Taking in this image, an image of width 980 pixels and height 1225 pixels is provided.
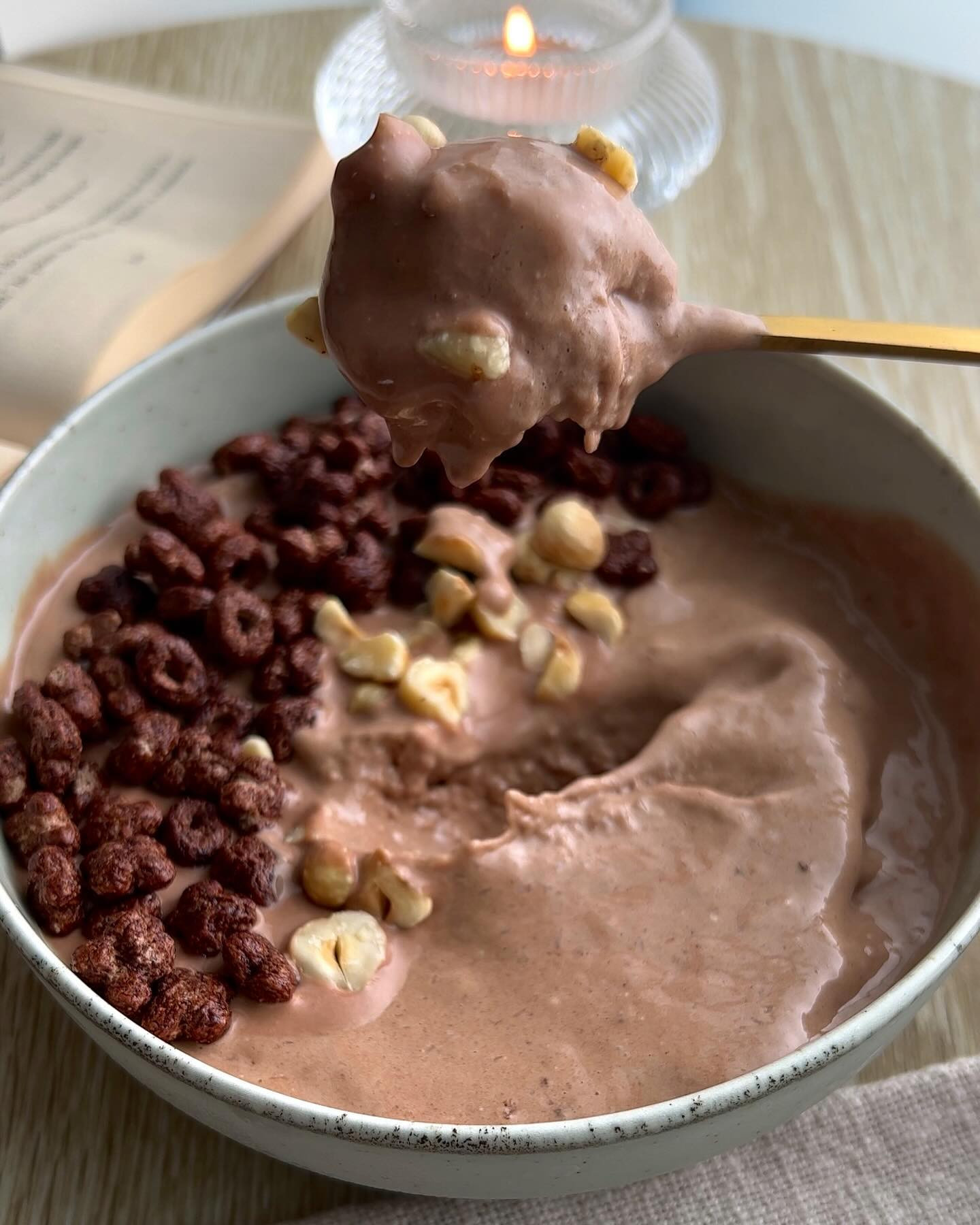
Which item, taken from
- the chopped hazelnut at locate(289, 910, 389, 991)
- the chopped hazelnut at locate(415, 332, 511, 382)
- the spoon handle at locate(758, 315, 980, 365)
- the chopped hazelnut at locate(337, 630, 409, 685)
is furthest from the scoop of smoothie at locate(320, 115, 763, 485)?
the chopped hazelnut at locate(289, 910, 389, 991)

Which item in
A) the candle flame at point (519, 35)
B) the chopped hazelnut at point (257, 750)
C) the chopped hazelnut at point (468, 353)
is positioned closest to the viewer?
the chopped hazelnut at point (468, 353)

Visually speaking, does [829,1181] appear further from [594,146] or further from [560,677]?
[594,146]

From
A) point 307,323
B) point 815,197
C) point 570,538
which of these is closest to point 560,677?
point 570,538

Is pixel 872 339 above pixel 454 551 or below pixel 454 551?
above

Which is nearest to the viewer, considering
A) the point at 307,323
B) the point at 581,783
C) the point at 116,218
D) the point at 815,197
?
the point at 307,323

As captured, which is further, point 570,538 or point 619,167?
point 570,538

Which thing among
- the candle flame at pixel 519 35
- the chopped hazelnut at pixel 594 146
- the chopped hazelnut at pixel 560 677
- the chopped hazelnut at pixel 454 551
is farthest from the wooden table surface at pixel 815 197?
the chopped hazelnut at pixel 594 146

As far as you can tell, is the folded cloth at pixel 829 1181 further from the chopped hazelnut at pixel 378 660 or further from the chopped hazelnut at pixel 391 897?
the chopped hazelnut at pixel 378 660
